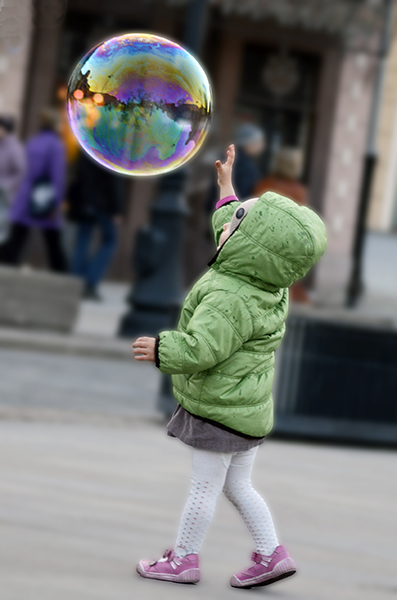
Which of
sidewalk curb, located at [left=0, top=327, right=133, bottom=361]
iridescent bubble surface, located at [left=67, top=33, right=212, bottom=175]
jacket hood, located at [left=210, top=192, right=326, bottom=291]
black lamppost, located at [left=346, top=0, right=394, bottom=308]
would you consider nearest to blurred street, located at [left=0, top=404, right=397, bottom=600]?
jacket hood, located at [left=210, top=192, right=326, bottom=291]

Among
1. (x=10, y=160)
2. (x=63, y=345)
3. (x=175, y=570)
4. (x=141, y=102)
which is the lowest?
(x=63, y=345)

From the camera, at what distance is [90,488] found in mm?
Answer: 5363

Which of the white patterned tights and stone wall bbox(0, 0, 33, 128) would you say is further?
stone wall bbox(0, 0, 33, 128)

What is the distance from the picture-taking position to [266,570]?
3887mm

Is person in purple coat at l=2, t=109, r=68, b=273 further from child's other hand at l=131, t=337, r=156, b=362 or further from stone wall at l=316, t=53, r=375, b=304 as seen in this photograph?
child's other hand at l=131, t=337, r=156, b=362

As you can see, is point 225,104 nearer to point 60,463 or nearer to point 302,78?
point 302,78

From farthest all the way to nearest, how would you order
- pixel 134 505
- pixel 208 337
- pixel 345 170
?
pixel 345 170 → pixel 134 505 → pixel 208 337

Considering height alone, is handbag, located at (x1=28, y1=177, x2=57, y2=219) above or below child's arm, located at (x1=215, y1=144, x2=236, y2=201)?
below

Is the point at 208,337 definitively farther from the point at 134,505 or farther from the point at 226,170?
the point at 134,505

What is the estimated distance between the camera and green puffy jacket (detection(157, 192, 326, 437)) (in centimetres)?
367

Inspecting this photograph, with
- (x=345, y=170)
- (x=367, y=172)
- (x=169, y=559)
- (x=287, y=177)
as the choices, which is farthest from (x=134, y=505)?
(x=345, y=170)

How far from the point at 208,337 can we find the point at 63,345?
6.31m

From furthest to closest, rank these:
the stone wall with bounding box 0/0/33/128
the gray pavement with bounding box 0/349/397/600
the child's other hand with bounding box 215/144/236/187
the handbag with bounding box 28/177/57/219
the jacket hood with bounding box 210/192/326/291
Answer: the stone wall with bounding box 0/0/33/128 < the handbag with bounding box 28/177/57/219 < the child's other hand with bounding box 215/144/236/187 < the gray pavement with bounding box 0/349/397/600 < the jacket hood with bounding box 210/192/326/291

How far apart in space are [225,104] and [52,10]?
252 centimetres
